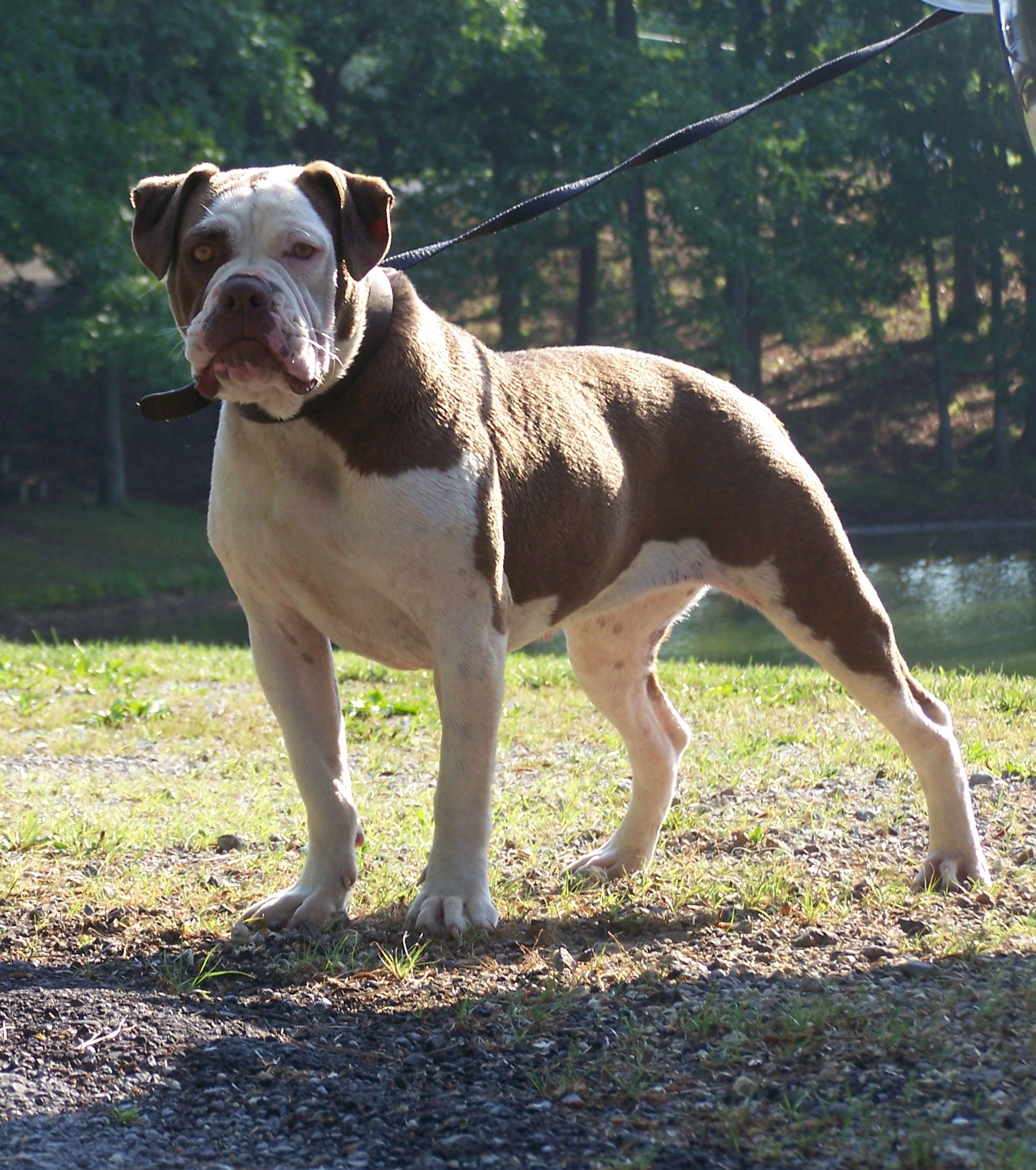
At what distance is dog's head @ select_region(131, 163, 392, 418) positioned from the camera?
11.3 feet

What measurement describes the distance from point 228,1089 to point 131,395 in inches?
1051

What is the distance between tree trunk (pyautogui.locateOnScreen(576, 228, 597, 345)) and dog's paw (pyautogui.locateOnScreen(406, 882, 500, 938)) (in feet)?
87.3

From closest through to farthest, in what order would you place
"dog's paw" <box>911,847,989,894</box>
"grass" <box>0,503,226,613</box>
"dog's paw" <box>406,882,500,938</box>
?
"dog's paw" <box>406,882,500,938</box> < "dog's paw" <box>911,847,989,894</box> < "grass" <box>0,503,226,613</box>

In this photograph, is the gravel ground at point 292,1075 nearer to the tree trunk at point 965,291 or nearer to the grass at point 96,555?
the grass at point 96,555

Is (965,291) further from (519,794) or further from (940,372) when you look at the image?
(519,794)

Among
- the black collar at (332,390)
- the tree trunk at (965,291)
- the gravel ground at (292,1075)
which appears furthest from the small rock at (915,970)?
the tree trunk at (965,291)

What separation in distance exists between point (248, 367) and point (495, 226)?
1.41 metres

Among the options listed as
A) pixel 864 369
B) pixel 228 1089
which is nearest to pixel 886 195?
pixel 864 369

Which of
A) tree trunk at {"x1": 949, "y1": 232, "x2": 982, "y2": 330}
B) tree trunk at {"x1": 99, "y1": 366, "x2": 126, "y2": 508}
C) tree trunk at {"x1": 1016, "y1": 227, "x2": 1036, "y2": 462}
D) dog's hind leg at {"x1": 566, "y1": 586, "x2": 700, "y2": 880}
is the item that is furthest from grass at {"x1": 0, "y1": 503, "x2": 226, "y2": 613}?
tree trunk at {"x1": 949, "y1": 232, "x2": 982, "y2": 330}

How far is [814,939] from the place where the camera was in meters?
3.82

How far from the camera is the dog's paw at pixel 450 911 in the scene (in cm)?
380

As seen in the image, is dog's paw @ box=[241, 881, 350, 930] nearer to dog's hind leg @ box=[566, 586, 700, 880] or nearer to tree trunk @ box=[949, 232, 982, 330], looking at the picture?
dog's hind leg @ box=[566, 586, 700, 880]

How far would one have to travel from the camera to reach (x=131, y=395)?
2825 centimetres

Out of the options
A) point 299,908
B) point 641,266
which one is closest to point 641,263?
point 641,266
